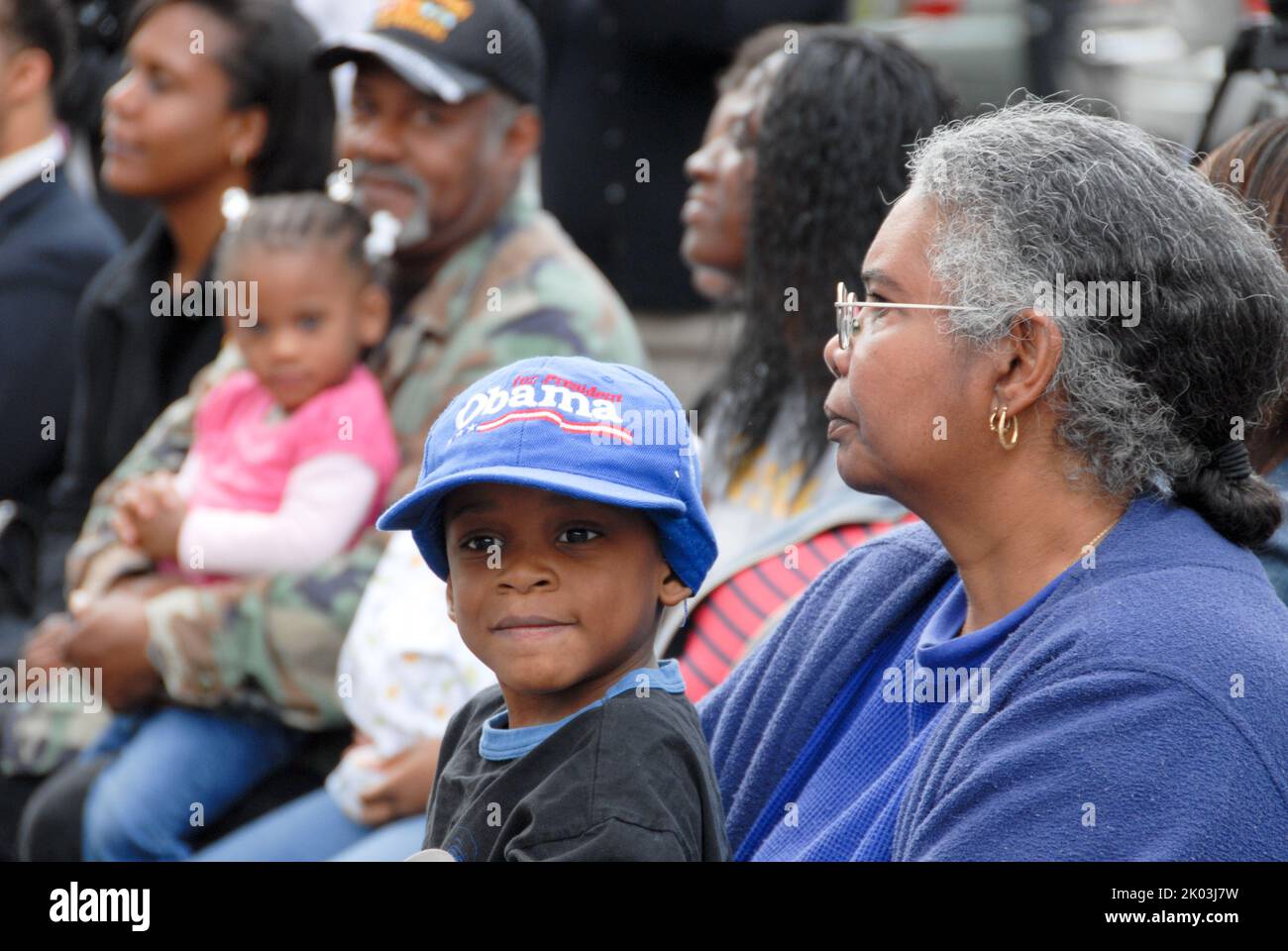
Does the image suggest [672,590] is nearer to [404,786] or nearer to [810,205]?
[404,786]

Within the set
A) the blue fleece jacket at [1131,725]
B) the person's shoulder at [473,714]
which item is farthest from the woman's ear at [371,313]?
the blue fleece jacket at [1131,725]

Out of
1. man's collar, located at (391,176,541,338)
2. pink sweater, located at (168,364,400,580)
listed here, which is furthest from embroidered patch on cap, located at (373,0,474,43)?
pink sweater, located at (168,364,400,580)

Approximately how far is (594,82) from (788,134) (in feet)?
7.15

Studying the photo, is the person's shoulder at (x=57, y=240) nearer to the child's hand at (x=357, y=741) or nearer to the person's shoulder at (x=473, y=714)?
the child's hand at (x=357, y=741)

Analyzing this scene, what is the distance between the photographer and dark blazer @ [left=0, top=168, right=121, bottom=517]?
4281mm

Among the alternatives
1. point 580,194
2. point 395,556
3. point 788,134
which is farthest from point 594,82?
point 395,556

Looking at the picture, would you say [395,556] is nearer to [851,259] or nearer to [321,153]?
[851,259]

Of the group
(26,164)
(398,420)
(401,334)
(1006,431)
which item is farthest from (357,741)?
(26,164)

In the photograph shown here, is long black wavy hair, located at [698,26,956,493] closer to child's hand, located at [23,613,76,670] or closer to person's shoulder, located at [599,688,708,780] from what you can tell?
person's shoulder, located at [599,688,708,780]

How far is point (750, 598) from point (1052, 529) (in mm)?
830

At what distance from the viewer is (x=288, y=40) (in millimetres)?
4215

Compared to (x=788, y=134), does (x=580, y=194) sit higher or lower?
Result: lower

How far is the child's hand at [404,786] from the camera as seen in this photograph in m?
2.94

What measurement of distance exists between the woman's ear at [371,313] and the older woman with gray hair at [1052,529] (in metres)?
1.60
